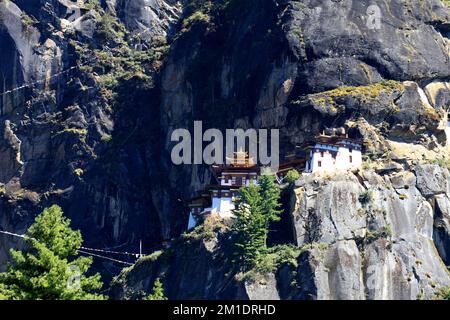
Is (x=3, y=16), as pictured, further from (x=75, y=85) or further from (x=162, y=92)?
(x=162, y=92)

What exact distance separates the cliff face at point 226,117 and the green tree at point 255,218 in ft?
5.09

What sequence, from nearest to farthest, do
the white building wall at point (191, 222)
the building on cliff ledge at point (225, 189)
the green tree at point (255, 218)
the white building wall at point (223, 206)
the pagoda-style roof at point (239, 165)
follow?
the green tree at point (255, 218), the white building wall at point (223, 206), the building on cliff ledge at point (225, 189), the pagoda-style roof at point (239, 165), the white building wall at point (191, 222)

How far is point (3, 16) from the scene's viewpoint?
119 metres

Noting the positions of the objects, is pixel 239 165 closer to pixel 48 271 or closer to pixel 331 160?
pixel 331 160

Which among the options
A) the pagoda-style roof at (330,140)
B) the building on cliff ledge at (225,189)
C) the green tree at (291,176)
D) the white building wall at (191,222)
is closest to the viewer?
the green tree at (291,176)

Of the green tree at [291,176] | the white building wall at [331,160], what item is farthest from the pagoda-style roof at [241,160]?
the white building wall at [331,160]

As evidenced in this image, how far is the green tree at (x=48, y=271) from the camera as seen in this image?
208 feet

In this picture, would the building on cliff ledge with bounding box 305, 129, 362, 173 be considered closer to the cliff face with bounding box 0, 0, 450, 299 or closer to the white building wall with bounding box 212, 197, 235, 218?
the cliff face with bounding box 0, 0, 450, 299

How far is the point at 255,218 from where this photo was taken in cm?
8550

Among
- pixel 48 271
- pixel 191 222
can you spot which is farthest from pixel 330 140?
pixel 48 271

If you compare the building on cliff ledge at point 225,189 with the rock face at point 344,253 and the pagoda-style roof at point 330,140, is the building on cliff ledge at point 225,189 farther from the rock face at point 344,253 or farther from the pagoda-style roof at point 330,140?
the pagoda-style roof at point 330,140
